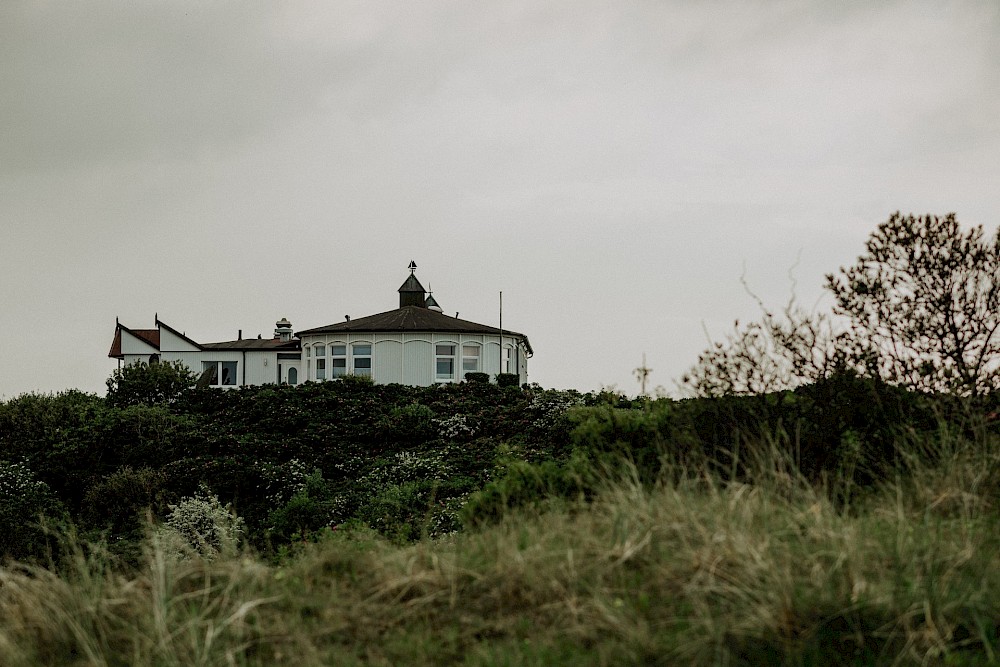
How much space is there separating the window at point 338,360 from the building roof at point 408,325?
72 cm

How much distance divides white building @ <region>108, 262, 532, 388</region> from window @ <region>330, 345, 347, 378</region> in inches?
1.6

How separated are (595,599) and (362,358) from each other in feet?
108

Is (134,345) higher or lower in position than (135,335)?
lower

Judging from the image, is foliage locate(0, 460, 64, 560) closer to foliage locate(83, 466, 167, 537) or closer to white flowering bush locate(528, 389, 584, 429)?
foliage locate(83, 466, 167, 537)

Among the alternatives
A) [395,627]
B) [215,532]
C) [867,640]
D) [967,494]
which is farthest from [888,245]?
[215,532]

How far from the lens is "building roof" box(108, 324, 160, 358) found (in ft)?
134

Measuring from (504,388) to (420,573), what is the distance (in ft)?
68.2

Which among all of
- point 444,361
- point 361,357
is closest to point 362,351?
point 361,357

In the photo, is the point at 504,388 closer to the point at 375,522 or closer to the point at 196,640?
the point at 375,522

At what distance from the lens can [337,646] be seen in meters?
4.36

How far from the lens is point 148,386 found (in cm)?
2556

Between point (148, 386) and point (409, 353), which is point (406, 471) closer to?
point (148, 386)

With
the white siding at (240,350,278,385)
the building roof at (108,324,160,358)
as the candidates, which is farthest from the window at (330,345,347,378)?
the building roof at (108,324,160,358)

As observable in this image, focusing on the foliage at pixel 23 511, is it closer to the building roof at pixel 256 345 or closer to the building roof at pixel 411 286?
the building roof at pixel 256 345
